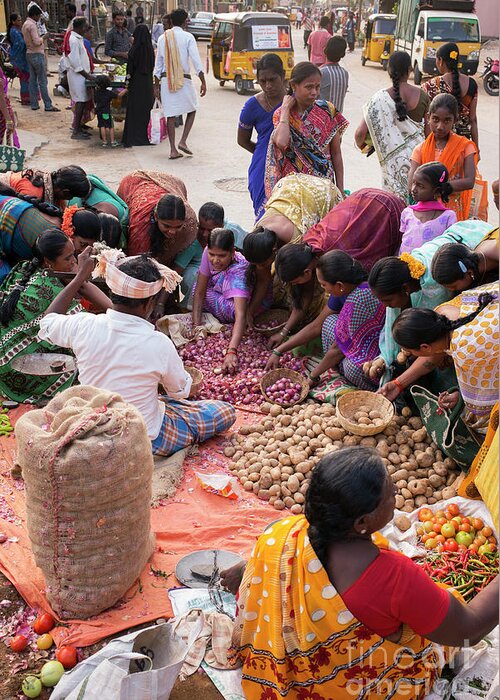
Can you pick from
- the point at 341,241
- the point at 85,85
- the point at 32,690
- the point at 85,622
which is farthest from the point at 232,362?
the point at 85,85

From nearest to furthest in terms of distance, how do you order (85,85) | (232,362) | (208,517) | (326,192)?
(208,517)
(232,362)
(326,192)
(85,85)

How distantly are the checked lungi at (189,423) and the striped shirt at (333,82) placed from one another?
15.3 feet

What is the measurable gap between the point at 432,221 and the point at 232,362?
1.52 meters

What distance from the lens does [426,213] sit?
4266 millimetres

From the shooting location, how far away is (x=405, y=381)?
3.70m

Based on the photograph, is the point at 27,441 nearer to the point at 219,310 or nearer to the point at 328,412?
the point at 328,412

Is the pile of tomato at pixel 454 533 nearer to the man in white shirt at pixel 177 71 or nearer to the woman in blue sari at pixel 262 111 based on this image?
the woman in blue sari at pixel 262 111

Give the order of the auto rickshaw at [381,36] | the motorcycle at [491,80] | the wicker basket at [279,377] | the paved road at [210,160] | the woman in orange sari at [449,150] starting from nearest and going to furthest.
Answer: the wicker basket at [279,377] → the woman in orange sari at [449,150] → the paved road at [210,160] → the motorcycle at [491,80] → the auto rickshaw at [381,36]

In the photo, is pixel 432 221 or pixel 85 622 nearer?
pixel 85 622

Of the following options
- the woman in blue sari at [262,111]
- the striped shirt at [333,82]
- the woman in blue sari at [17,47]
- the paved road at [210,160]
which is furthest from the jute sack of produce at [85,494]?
the woman in blue sari at [17,47]

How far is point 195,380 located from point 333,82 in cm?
447

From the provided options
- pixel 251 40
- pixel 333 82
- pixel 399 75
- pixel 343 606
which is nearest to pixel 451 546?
pixel 343 606

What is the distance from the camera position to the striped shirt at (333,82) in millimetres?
7320

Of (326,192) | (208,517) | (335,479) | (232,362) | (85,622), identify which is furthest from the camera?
(326,192)
